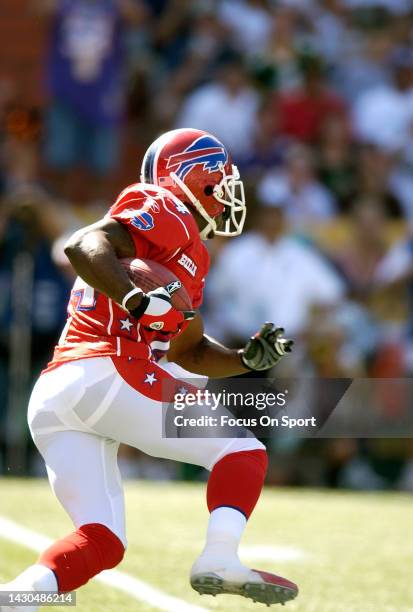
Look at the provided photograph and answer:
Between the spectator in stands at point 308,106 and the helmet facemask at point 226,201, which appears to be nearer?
the helmet facemask at point 226,201

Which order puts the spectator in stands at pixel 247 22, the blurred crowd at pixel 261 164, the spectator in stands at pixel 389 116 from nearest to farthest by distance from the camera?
1. the blurred crowd at pixel 261 164
2. the spectator in stands at pixel 389 116
3. the spectator in stands at pixel 247 22

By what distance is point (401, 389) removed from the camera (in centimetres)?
835

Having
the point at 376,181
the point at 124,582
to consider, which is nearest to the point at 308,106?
the point at 376,181

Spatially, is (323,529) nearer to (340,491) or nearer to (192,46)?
(340,491)

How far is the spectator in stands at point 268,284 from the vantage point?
8.99 metres

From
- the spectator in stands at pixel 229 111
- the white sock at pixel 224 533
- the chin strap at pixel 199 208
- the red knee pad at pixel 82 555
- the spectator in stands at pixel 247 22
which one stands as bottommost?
the red knee pad at pixel 82 555

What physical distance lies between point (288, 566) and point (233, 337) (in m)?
3.73

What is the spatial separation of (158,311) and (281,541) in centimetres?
305

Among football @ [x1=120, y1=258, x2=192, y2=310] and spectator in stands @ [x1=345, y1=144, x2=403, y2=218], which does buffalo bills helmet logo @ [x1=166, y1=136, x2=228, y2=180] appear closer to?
football @ [x1=120, y1=258, x2=192, y2=310]

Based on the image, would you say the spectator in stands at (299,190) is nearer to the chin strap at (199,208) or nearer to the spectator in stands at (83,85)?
the spectator in stands at (83,85)

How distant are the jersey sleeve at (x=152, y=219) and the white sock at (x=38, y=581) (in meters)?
0.93

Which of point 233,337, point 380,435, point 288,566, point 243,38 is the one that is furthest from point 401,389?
point 243,38

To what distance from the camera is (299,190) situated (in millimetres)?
9836

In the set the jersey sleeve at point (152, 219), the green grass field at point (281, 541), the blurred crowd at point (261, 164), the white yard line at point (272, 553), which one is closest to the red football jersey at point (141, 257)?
the jersey sleeve at point (152, 219)
